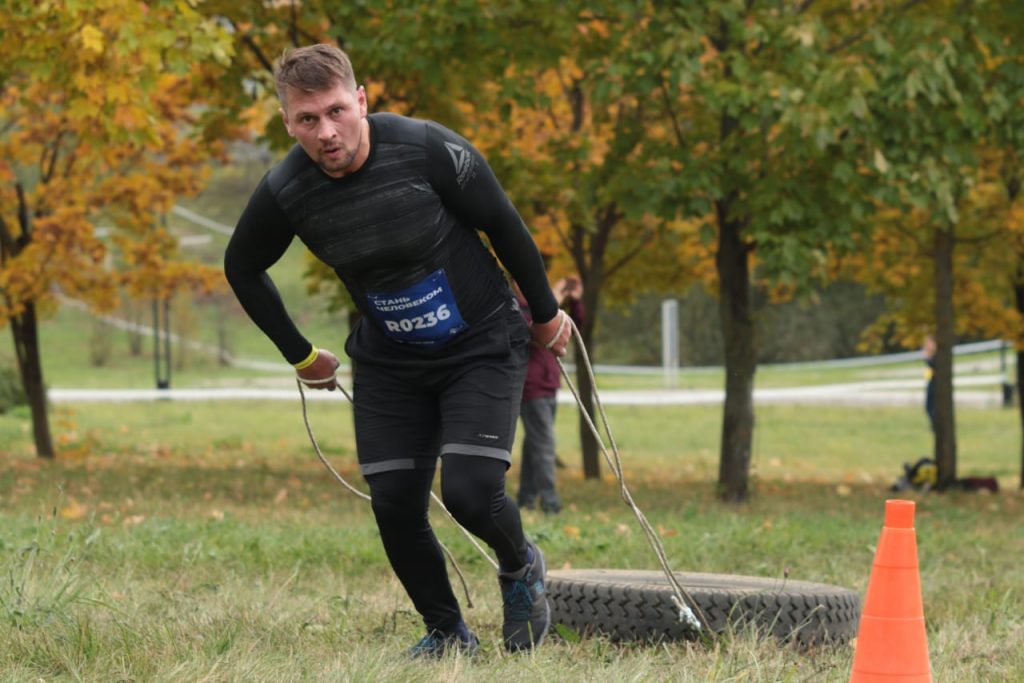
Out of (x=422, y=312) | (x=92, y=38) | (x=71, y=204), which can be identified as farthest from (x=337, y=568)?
(x=71, y=204)

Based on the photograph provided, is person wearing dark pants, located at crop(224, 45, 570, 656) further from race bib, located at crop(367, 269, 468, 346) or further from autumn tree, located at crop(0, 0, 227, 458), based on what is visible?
autumn tree, located at crop(0, 0, 227, 458)

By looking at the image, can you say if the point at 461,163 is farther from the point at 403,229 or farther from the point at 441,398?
the point at 441,398

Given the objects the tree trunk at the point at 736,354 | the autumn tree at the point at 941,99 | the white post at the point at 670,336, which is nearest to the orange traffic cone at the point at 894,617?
the autumn tree at the point at 941,99

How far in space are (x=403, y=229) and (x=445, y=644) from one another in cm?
137

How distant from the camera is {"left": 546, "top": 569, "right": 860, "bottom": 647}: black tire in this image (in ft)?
17.6

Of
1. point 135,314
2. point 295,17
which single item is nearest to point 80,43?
point 295,17

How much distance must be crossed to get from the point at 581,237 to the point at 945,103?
5.47 meters

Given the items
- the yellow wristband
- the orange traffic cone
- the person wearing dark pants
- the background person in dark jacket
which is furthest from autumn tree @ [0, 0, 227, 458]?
the orange traffic cone

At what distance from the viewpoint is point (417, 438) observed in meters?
4.90

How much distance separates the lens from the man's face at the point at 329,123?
4.33 metres

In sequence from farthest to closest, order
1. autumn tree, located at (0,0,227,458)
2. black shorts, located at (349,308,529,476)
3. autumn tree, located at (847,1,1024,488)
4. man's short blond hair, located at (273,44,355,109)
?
1. autumn tree, located at (0,0,227,458)
2. autumn tree, located at (847,1,1024,488)
3. black shorts, located at (349,308,529,476)
4. man's short blond hair, located at (273,44,355,109)

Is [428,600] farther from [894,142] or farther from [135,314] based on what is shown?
[135,314]

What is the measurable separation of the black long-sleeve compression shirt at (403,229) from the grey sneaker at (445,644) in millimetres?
994

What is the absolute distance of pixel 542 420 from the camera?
11344mm
